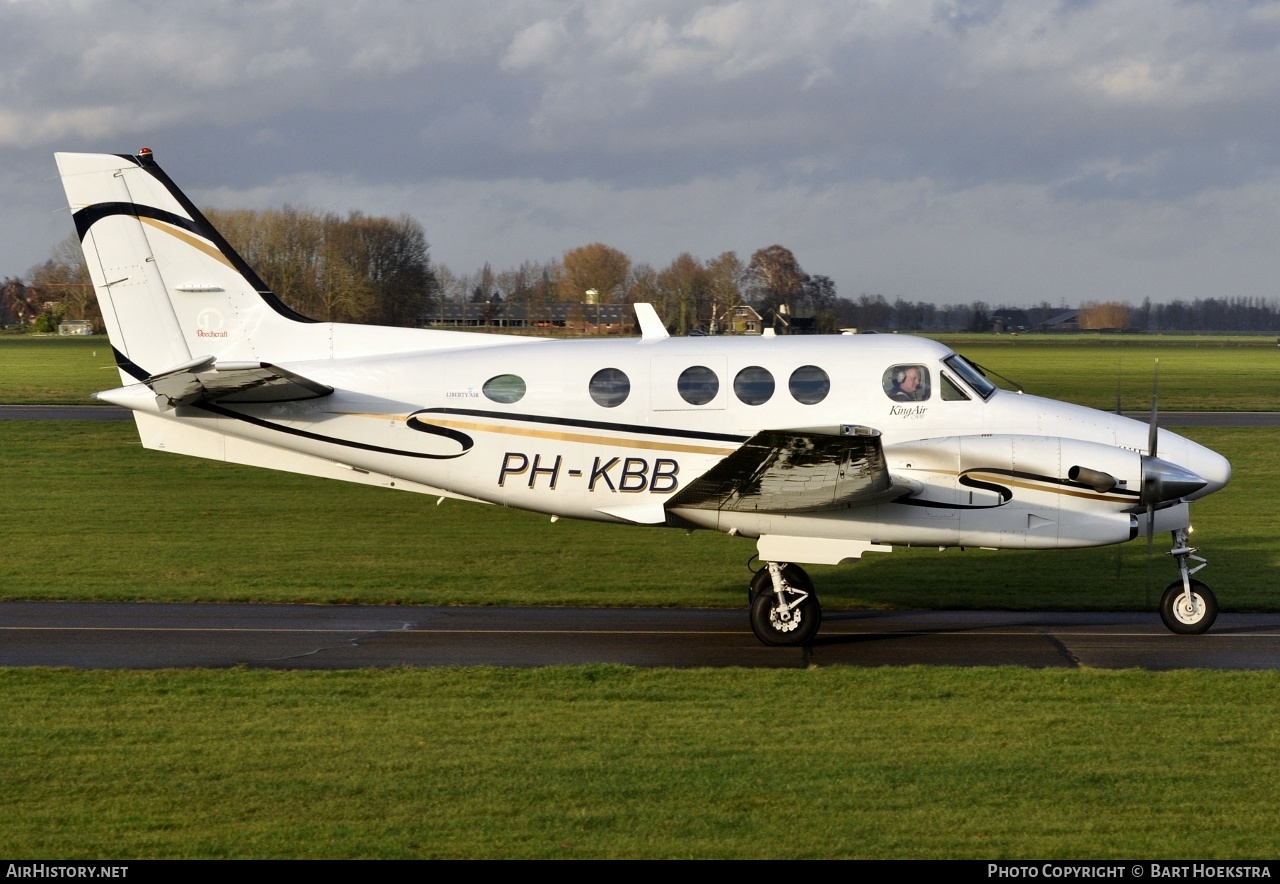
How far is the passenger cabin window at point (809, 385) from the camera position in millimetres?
12750

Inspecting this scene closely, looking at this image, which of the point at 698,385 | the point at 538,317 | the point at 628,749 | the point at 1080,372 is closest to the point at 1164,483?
the point at 698,385

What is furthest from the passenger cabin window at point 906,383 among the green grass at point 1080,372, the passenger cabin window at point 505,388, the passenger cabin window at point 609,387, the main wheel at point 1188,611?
the green grass at point 1080,372

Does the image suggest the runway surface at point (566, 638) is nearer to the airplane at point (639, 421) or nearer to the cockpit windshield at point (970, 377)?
the airplane at point (639, 421)

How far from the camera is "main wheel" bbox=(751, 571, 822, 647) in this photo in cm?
1245

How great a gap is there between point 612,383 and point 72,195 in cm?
635

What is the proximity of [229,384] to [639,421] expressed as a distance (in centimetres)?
431

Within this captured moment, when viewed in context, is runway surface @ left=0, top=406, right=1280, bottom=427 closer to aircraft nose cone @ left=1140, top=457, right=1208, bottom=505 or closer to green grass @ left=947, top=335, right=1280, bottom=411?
green grass @ left=947, top=335, right=1280, bottom=411

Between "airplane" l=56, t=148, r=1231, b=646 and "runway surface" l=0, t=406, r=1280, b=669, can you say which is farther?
"airplane" l=56, t=148, r=1231, b=646

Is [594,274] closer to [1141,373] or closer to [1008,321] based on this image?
[1141,373]

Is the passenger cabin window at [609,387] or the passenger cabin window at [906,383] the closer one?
the passenger cabin window at [906,383]

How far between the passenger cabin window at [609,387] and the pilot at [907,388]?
9.25ft

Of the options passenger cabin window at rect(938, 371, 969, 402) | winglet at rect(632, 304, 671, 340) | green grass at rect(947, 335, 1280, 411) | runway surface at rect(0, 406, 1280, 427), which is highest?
winglet at rect(632, 304, 671, 340)

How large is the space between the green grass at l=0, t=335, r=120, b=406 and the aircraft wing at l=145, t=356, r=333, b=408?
30250 millimetres

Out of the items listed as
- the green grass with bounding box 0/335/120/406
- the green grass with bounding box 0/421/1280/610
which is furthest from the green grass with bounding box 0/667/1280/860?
the green grass with bounding box 0/335/120/406
